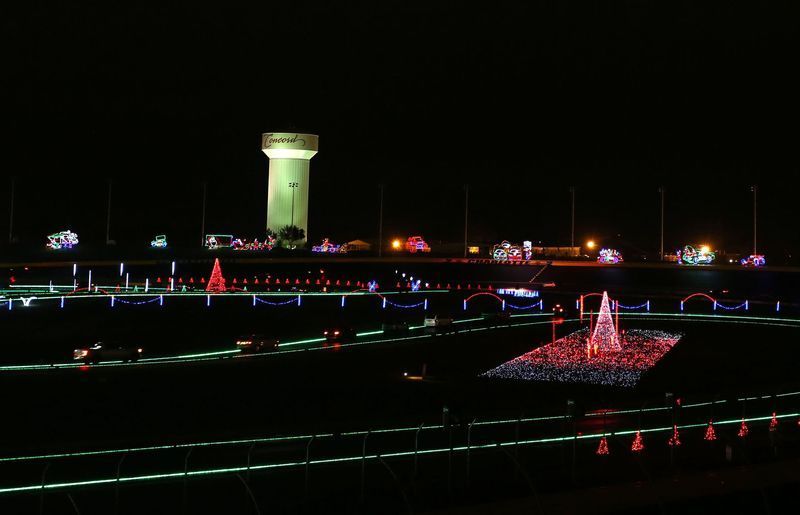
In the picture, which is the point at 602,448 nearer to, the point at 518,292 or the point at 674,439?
the point at 674,439

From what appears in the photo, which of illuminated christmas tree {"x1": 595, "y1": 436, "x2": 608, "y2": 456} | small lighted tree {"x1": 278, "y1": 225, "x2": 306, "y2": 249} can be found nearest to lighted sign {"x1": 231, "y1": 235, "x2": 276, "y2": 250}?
small lighted tree {"x1": 278, "y1": 225, "x2": 306, "y2": 249}

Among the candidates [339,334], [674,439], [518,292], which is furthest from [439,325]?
[674,439]

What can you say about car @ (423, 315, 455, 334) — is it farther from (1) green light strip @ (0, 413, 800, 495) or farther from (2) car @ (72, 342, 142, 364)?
(1) green light strip @ (0, 413, 800, 495)

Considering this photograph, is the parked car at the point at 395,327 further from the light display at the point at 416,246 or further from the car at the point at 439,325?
the light display at the point at 416,246

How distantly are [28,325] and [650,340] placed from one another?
2916 centimetres

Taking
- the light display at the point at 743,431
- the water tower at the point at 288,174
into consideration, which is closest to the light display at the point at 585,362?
the light display at the point at 743,431

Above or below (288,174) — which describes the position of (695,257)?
below

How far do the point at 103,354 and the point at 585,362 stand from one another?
61.8 ft

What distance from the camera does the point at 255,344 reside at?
39875 millimetres

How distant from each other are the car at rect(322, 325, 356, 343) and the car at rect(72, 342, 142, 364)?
9577 mm

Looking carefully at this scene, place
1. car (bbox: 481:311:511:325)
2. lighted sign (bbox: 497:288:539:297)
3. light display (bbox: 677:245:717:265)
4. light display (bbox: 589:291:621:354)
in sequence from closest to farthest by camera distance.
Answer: light display (bbox: 589:291:621:354), car (bbox: 481:311:511:325), lighted sign (bbox: 497:288:539:297), light display (bbox: 677:245:717:265)

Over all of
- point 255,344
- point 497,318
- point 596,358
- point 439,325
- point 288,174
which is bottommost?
point 596,358

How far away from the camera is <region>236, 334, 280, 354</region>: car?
130 ft

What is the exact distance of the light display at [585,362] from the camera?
35219 millimetres
